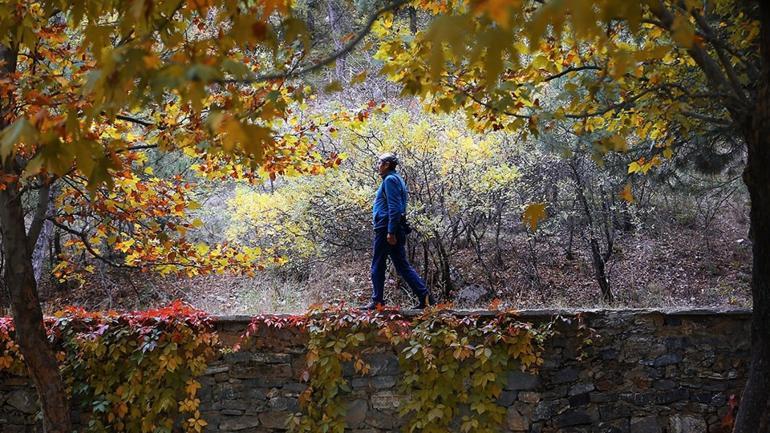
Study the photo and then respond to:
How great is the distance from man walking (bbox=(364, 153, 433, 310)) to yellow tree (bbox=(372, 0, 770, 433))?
1468 millimetres

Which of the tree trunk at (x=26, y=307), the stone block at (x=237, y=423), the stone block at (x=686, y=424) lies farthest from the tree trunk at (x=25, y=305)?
the stone block at (x=686, y=424)

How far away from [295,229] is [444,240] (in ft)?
6.87

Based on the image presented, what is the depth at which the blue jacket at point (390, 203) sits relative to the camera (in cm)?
588

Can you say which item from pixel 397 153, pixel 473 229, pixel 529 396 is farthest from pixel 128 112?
pixel 473 229

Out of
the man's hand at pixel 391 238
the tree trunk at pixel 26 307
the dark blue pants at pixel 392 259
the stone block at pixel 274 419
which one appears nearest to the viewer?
the tree trunk at pixel 26 307

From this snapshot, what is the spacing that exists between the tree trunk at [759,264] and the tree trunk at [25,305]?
4370mm

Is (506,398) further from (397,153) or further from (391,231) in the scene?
(397,153)

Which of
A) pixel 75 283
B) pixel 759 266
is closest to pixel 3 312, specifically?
pixel 75 283

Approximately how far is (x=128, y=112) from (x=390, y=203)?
233 cm

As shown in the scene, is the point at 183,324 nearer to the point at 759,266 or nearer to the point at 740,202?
the point at 759,266

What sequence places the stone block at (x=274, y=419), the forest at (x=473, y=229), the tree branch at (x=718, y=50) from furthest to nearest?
1. the forest at (x=473, y=229)
2. the stone block at (x=274, y=419)
3. the tree branch at (x=718, y=50)

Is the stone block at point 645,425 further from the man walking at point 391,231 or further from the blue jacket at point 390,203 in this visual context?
the blue jacket at point 390,203

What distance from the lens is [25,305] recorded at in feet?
15.1

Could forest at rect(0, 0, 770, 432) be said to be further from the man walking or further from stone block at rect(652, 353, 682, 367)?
stone block at rect(652, 353, 682, 367)
